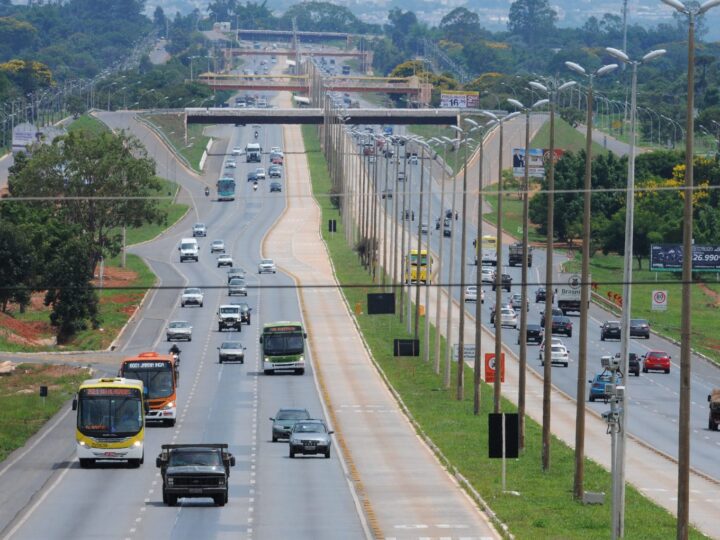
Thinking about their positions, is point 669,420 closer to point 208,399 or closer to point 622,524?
point 208,399

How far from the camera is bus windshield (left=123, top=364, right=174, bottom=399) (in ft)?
262

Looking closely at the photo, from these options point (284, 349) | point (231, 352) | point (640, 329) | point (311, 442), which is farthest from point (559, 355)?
point (311, 442)

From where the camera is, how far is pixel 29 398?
91812mm

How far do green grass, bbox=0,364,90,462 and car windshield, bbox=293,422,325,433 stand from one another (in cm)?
1132

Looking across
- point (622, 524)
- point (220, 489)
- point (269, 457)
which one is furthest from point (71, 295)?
point (622, 524)

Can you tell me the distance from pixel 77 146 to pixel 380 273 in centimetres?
2808

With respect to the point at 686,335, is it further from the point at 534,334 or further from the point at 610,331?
the point at 610,331

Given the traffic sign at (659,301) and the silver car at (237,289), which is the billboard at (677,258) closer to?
the traffic sign at (659,301)

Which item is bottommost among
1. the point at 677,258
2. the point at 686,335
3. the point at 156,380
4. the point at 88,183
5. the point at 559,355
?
the point at 559,355

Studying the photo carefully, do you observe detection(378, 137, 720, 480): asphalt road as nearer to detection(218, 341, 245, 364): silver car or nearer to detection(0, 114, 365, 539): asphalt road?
detection(0, 114, 365, 539): asphalt road

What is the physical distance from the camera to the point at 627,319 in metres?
52.3

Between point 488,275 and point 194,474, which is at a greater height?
point 194,474

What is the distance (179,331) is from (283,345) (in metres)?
18.1

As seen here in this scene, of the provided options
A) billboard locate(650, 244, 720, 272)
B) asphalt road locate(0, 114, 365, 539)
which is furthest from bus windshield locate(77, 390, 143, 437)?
billboard locate(650, 244, 720, 272)
